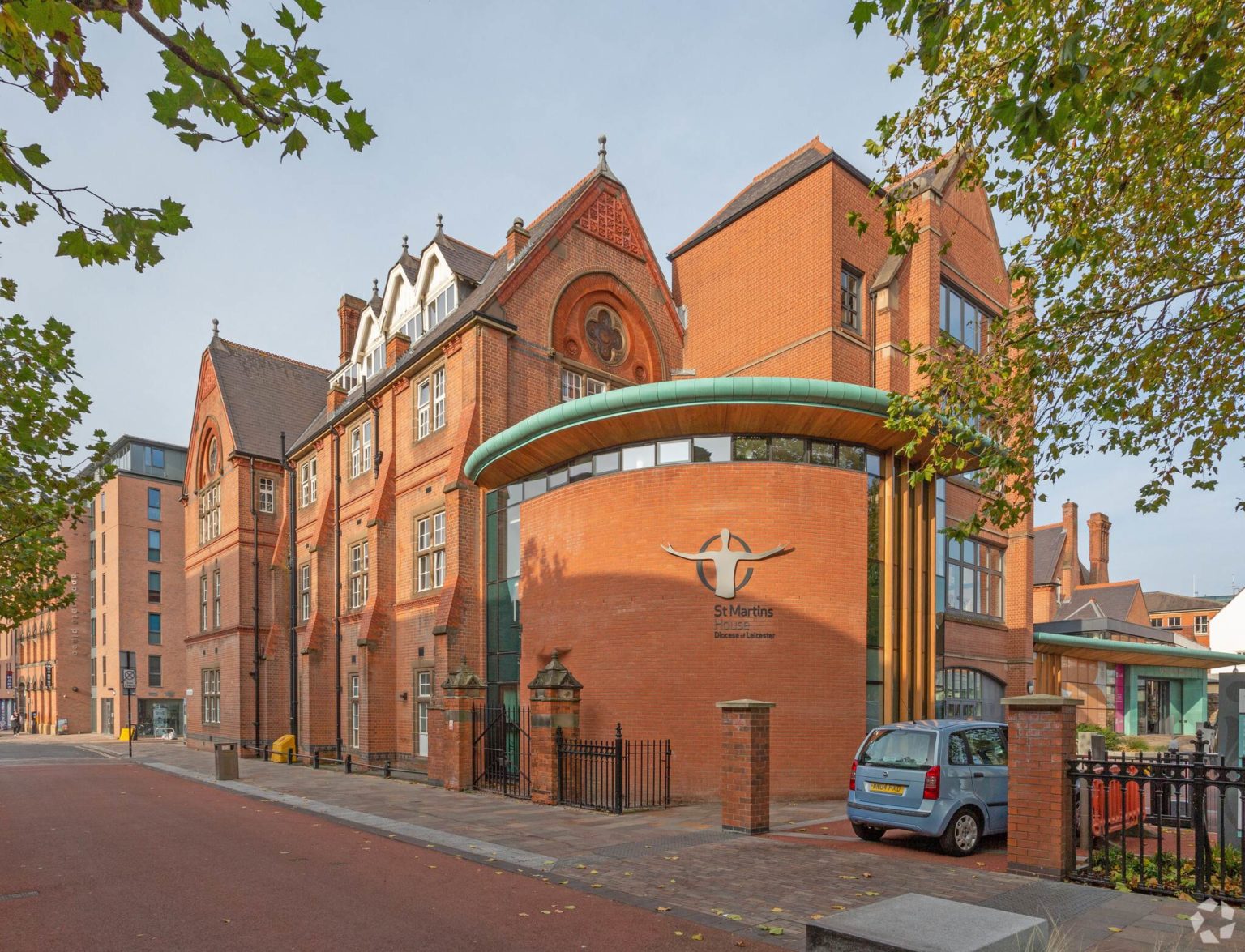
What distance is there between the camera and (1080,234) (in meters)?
7.95

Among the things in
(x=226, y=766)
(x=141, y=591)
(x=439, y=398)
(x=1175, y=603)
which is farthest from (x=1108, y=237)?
(x=1175, y=603)

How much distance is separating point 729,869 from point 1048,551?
54954mm

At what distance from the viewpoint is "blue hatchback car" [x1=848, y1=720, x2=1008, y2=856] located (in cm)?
982

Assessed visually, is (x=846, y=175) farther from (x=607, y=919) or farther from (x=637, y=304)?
(x=607, y=919)

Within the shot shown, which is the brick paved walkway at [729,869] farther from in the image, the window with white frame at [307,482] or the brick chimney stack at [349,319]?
the brick chimney stack at [349,319]

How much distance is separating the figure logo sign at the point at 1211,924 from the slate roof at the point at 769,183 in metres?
17.0

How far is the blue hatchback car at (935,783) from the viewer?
982 centimetres

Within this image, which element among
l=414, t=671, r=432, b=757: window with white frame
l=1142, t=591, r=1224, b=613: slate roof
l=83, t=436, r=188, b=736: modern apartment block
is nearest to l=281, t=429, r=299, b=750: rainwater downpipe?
l=414, t=671, r=432, b=757: window with white frame

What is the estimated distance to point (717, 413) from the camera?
611 inches

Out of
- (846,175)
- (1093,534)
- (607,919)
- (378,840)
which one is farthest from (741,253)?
(1093,534)

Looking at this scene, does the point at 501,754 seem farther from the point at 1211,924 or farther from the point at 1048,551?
the point at 1048,551

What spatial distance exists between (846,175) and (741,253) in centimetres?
349

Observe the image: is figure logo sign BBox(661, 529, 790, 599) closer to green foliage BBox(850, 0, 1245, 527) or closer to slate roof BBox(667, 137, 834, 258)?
green foliage BBox(850, 0, 1245, 527)

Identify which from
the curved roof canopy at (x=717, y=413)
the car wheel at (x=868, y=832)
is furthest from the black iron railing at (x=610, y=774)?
the curved roof canopy at (x=717, y=413)
